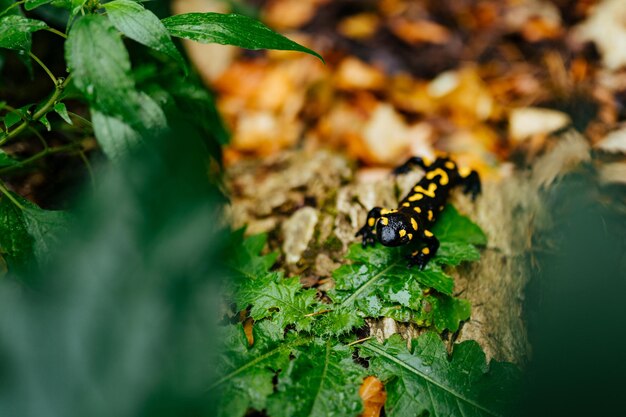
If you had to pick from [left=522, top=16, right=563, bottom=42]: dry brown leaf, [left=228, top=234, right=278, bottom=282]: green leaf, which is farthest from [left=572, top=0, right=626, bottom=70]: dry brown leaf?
[left=228, top=234, right=278, bottom=282]: green leaf

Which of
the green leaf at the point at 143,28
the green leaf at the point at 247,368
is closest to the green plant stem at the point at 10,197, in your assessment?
the green leaf at the point at 143,28

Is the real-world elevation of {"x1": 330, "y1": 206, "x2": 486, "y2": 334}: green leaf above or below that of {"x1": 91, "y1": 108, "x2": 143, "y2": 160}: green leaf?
below

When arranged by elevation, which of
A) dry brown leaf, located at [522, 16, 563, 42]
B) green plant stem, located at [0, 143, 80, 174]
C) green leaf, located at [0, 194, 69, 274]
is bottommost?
green leaf, located at [0, 194, 69, 274]

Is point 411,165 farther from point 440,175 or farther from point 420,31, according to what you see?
point 420,31

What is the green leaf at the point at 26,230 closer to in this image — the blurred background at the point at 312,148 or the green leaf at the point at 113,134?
the blurred background at the point at 312,148

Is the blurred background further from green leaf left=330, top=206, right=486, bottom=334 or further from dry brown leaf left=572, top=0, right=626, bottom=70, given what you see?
green leaf left=330, top=206, right=486, bottom=334

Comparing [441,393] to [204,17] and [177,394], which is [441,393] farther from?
[204,17]

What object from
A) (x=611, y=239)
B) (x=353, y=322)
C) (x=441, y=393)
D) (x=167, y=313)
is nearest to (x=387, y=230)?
(x=353, y=322)
